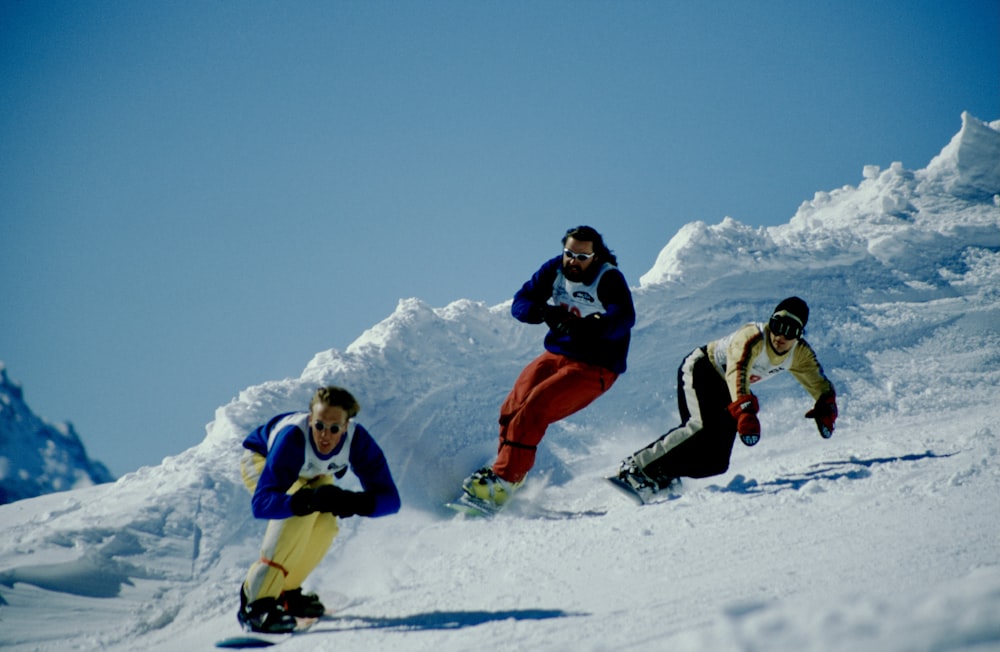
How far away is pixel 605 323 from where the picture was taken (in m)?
3.65

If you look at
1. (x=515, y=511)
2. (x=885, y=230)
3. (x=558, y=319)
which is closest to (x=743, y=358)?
(x=558, y=319)

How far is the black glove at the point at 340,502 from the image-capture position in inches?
96.8

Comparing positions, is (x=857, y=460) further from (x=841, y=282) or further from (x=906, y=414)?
(x=841, y=282)

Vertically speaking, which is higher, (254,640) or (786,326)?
(786,326)

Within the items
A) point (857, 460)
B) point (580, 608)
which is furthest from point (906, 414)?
point (580, 608)

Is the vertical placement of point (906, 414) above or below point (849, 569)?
above

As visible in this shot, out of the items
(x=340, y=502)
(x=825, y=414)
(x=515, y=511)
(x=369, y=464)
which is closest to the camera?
(x=340, y=502)

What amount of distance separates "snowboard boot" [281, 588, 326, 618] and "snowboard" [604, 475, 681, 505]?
1721 mm

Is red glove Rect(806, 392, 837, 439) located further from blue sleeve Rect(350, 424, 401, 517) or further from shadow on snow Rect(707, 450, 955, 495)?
→ blue sleeve Rect(350, 424, 401, 517)

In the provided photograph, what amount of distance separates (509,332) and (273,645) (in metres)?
4.61

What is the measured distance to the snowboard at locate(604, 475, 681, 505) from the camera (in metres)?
3.60

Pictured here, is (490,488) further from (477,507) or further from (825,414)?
(825,414)

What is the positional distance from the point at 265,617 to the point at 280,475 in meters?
0.53

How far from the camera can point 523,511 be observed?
379 centimetres
